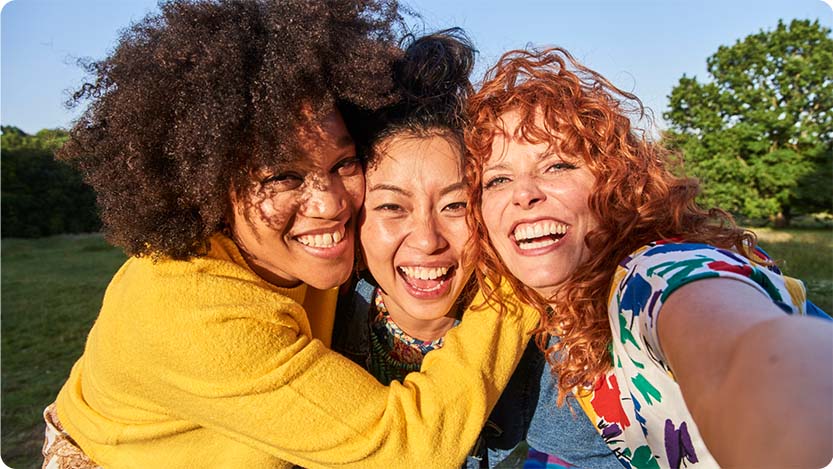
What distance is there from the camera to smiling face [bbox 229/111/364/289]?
210 cm

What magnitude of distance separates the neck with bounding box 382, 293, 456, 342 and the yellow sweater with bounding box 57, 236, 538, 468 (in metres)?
0.52

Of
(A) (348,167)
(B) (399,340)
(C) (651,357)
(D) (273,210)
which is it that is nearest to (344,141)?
(A) (348,167)

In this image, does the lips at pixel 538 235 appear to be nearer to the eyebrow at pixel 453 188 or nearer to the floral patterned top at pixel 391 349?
the eyebrow at pixel 453 188

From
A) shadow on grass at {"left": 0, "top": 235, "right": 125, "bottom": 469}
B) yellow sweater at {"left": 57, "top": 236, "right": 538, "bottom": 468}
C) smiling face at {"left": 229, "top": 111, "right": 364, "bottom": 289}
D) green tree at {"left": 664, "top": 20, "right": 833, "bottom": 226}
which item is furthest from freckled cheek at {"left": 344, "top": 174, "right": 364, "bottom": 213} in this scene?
green tree at {"left": 664, "top": 20, "right": 833, "bottom": 226}

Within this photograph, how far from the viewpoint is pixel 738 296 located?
4.01 feet

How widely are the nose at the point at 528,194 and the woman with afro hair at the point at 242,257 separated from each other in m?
0.46

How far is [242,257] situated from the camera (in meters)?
2.20

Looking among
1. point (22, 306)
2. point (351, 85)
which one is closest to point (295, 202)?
point (351, 85)

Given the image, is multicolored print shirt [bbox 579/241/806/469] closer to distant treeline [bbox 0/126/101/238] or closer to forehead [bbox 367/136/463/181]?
forehead [bbox 367/136/463/181]

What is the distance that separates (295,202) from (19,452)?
3.78m

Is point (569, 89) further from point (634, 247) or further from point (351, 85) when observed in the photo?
point (351, 85)

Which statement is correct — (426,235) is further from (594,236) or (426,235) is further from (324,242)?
(594,236)

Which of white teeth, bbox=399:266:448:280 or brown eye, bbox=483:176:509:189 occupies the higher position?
brown eye, bbox=483:176:509:189

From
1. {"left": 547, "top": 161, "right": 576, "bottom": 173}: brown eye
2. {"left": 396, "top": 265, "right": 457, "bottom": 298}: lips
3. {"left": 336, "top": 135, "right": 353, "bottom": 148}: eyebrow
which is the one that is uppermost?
{"left": 336, "top": 135, "right": 353, "bottom": 148}: eyebrow
